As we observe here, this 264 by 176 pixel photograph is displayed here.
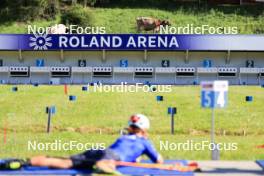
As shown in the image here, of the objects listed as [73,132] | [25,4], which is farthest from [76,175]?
[25,4]

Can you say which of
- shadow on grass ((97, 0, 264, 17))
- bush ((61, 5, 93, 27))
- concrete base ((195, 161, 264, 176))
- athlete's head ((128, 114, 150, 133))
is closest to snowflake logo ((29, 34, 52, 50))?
bush ((61, 5, 93, 27))

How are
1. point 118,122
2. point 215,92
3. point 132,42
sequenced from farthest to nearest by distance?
1. point 132,42
2. point 118,122
3. point 215,92

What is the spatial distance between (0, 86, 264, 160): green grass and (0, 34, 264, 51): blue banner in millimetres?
18246

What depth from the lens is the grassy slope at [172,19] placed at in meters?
50.7

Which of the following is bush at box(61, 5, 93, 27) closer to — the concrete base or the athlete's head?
the concrete base

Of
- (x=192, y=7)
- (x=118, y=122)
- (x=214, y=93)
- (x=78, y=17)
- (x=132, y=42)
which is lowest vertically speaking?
(x=118, y=122)

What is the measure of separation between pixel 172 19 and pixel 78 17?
8821 millimetres

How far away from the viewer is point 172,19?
5325cm

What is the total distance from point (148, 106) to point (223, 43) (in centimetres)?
2264

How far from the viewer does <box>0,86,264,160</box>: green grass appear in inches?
513

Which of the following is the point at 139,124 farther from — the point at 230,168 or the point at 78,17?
the point at 78,17

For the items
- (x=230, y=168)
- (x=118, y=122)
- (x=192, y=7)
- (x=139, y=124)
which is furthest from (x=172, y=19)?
(x=139, y=124)

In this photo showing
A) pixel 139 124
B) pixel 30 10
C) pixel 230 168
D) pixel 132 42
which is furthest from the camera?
pixel 30 10

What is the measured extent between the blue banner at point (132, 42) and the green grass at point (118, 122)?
18.2m
